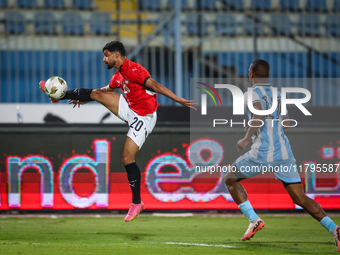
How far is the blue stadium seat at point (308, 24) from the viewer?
31.0ft

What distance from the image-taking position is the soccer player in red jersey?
17.7 feet

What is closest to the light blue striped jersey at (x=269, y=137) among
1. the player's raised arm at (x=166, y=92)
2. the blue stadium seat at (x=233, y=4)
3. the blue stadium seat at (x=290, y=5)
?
the player's raised arm at (x=166, y=92)

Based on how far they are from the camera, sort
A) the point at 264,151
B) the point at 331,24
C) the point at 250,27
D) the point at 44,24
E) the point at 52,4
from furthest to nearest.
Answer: the point at 331,24, the point at 250,27, the point at 52,4, the point at 44,24, the point at 264,151

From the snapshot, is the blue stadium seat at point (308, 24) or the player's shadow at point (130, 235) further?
the blue stadium seat at point (308, 24)

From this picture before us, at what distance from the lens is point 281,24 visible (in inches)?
376

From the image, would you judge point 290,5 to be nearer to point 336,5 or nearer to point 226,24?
point 336,5

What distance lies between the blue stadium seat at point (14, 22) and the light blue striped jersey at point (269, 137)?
5.40m

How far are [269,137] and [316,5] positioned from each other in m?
5.32

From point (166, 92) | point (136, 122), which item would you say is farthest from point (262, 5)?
point (166, 92)

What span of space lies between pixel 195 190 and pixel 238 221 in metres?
0.90

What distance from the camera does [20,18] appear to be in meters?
8.99

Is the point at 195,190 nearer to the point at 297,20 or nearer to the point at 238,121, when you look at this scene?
the point at 238,121

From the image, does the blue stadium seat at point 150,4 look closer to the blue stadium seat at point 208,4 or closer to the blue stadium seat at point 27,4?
the blue stadium seat at point 208,4

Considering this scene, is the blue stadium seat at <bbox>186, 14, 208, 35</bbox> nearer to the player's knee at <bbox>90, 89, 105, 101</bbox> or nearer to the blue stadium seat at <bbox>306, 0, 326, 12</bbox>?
the blue stadium seat at <bbox>306, 0, 326, 12</bbox>
